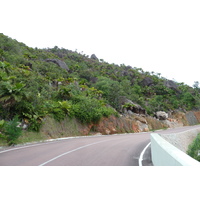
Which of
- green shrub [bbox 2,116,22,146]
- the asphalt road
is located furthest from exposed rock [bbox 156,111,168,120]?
green shrub [bbox 2,116,22,146]

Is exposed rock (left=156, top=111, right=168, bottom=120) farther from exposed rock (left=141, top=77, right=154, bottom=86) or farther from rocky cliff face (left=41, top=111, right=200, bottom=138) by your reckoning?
exposed rock (left=141, top=77, right=154, bottom=86)

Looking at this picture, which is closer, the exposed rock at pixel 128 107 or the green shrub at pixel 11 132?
the green shrub at pixel 11 132

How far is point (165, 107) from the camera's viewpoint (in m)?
60.8

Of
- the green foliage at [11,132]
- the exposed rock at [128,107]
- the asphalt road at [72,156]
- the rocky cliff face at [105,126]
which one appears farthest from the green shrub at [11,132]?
the exposed rock at [128,107]

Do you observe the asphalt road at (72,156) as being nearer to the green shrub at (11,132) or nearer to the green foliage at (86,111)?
the green shrub at (11,132)

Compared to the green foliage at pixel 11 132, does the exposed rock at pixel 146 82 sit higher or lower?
higher

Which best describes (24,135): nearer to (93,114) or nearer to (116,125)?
(93,114)

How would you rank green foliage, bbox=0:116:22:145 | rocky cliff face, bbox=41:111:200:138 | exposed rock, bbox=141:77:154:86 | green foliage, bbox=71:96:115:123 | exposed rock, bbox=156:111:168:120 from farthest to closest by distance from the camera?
1. exposed rock, bbox=141:77:154:86
2. exposed rock, bbox=156:111:168:120
3. green foliage, bbox=71:96:115:123
4. rocky cliff face, bbox=41:111:200:138
5. green foliage, bbox=0:116:22:145

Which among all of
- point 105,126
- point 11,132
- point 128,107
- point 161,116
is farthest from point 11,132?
point 161,116

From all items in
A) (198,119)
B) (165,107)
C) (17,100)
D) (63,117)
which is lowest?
(198,119)

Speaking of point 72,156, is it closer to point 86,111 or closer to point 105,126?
point 86,111

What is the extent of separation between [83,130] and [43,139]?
25.0 feet
